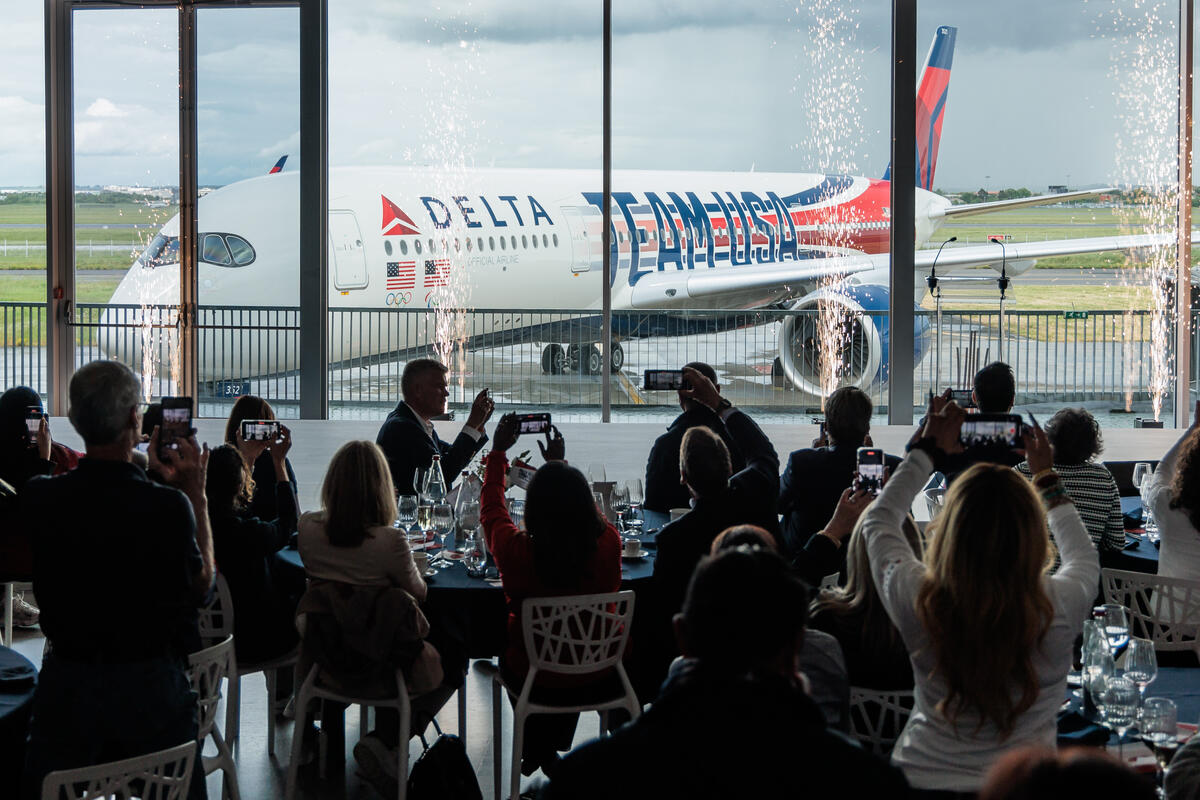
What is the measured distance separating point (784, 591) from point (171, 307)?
752 centimetres

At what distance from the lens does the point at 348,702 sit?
9.87ft

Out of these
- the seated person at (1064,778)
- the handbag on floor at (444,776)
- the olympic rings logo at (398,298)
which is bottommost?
the handbag on floor at (444,776)

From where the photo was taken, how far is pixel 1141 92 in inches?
300

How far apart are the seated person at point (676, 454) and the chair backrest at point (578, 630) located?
1.22 meters

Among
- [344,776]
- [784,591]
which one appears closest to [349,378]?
[344,776]

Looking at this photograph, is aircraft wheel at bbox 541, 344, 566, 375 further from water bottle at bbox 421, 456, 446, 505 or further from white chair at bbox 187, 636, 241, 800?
white chair at bbox 187, 636, 241, 800

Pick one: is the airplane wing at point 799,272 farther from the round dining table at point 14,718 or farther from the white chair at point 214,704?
the round dining table at point 14,718

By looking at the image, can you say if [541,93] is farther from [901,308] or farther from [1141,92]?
[1141,92]

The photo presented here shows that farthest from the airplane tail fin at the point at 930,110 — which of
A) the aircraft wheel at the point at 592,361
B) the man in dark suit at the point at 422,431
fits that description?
the man in dark suit at the point at 422,431

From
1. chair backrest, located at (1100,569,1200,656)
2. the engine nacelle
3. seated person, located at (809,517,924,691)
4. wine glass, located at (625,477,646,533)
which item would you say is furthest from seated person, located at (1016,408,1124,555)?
the engine nacelle

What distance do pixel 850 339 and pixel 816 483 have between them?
15.2 feet

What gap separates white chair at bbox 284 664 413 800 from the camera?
2.95 m

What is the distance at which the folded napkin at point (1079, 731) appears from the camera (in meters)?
2.12

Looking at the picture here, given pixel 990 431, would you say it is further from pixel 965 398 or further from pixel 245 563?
pixel 245 563
